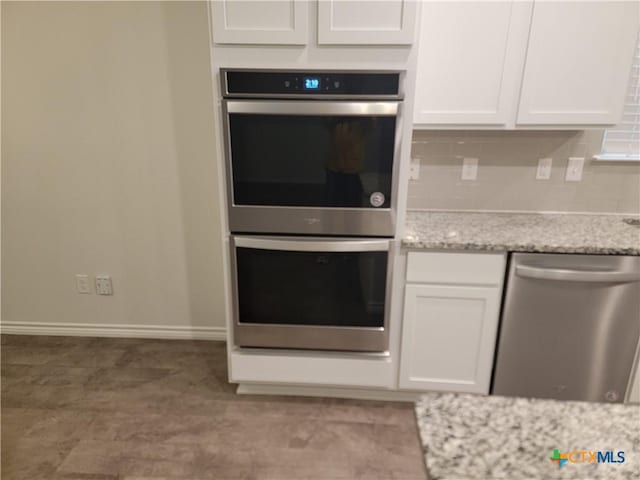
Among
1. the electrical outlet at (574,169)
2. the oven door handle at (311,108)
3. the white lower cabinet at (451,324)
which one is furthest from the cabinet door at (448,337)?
the electrical outlet at (574,169)

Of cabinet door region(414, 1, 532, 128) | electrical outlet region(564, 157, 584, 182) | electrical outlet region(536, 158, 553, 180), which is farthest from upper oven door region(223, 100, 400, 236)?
electrical outlet region(564, 157, 584, 182)

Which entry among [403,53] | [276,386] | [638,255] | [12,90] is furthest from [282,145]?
[12,90]

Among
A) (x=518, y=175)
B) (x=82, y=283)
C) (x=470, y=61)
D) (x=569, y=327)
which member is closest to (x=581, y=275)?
(x=569, y=327)

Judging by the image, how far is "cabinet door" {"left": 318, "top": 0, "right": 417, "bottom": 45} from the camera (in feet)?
5.10

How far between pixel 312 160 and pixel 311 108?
0.21m

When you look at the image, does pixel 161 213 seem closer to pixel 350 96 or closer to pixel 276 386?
pixel 276 386

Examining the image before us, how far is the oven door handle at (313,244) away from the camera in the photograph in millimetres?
1806

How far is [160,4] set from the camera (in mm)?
2135

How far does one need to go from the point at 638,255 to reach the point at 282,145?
1.57m

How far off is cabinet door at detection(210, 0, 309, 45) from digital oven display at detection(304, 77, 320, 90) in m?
0.14

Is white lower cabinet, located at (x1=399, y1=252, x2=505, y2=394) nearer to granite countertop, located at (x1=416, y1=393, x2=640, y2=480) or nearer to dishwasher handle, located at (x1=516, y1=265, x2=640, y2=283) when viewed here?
dishwasher handle, located at (x1=516, y1=265, x2=640, y2=283)

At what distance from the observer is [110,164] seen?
2.40 m

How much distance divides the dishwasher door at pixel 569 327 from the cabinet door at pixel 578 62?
663mm

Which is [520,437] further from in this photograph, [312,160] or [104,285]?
[104,285]
